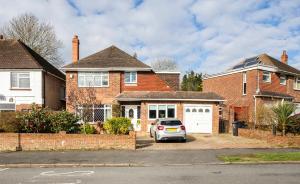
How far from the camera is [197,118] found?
24875 mm

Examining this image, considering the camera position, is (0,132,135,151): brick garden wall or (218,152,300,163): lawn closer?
(218,152,300,163): lawn

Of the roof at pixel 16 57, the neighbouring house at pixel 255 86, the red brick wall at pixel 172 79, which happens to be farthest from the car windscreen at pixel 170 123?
the red brick wall at pixel 172 79

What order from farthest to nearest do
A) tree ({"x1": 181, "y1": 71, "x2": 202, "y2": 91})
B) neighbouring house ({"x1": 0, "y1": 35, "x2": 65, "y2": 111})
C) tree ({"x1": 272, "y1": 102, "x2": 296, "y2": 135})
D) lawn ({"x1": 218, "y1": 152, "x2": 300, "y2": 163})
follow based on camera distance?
tree ({"x1": 181, "y1": 71, "x2": 202, "y2": 91})
neighbouring house ({"x1": 0, "y1": 35, "x2": 65, "y2": 111})
tree ({"x1": 272, "y1": 102, "x2": 296, "y2": 135})
lawn ({"x1": 218, "y1": 152, "x2": 300, "y2": 163})

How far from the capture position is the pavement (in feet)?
39.5

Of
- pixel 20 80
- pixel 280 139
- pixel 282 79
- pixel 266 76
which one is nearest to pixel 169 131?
pixel 280 139

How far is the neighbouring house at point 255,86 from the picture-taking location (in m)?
28.5

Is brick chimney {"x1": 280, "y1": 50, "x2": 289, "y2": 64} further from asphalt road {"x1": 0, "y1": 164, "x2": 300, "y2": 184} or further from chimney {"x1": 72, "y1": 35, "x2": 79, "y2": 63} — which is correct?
asphalt road {"x1": 0, "y1": 164, "x2": 300, "y2": 184}

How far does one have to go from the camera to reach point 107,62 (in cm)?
2736

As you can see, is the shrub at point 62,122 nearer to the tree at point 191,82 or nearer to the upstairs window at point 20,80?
the upstairs window at point 20,80

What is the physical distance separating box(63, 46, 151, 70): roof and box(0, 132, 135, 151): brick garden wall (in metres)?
11.3

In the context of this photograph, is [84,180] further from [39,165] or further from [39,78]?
[39,78]

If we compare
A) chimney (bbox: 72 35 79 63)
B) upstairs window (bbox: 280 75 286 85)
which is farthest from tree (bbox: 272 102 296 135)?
chimney (bbox: 72 35 79 63)

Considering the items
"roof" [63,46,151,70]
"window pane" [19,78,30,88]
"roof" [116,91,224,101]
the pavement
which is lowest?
the pavement

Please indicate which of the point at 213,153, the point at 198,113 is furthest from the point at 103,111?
the point at 213,153
